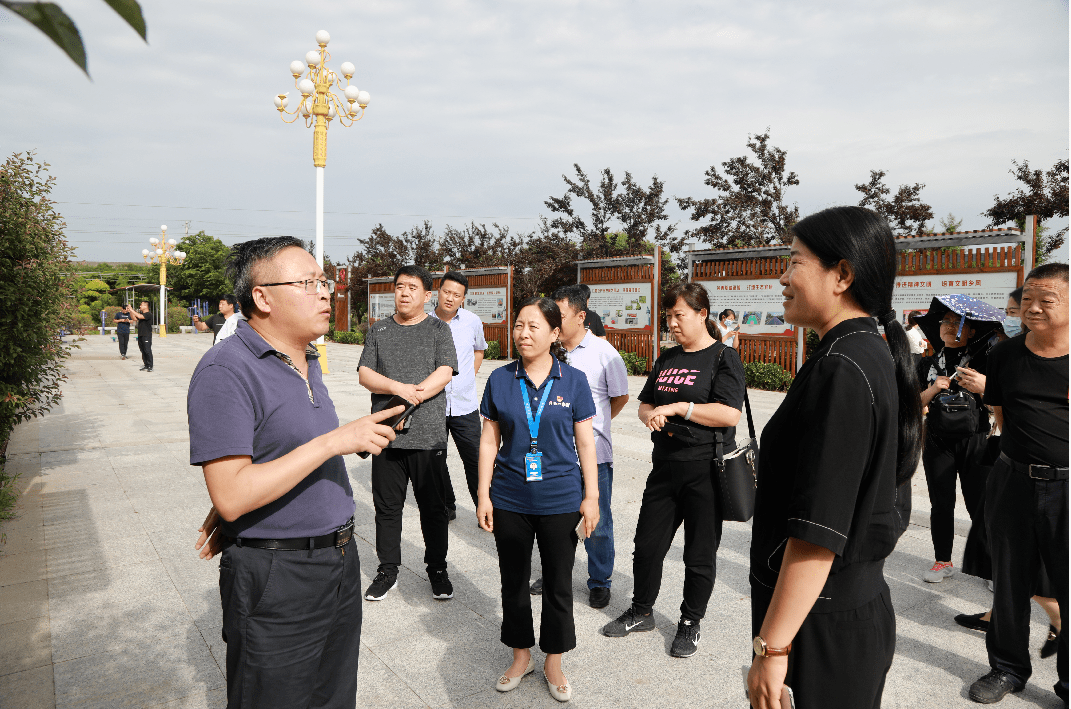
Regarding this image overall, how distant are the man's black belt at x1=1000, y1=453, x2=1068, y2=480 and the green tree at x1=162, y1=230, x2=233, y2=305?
6347 cm

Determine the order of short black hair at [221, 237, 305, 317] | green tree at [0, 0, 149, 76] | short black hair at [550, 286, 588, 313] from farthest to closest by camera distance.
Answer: short black hair at [550, 286, 588, 313] < short black hair at [221, 237, 305, 317] < green tree at [0, 0, 149, 76]

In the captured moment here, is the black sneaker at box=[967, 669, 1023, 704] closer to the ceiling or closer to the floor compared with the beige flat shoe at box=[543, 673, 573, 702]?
closer to the ceiling

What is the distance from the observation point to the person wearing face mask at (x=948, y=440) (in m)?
4.19

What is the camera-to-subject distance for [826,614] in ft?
5.18

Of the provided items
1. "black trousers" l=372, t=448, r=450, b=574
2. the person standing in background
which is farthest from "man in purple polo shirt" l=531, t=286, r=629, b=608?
the person standing in background

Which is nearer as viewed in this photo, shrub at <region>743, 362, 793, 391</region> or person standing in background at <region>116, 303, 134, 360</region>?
shrub at <region>743, 362, 793, 391</region>

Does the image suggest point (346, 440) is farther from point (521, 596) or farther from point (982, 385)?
point (982, 385)

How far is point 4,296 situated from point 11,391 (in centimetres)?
75

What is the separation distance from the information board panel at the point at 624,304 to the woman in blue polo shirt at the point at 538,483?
1442 centimetres

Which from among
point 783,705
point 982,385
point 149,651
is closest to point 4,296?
point 149,651

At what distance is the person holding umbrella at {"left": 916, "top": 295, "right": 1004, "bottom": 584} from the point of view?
415cm

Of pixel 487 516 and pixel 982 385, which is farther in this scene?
pixel 982 385

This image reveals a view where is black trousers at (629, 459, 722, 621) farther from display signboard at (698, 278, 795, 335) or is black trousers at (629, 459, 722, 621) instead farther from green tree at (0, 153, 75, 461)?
display signboard at (698, 278, 795, 335)

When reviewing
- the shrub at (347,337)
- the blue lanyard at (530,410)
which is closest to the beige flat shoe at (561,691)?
the blue lanyard at (530,410)
